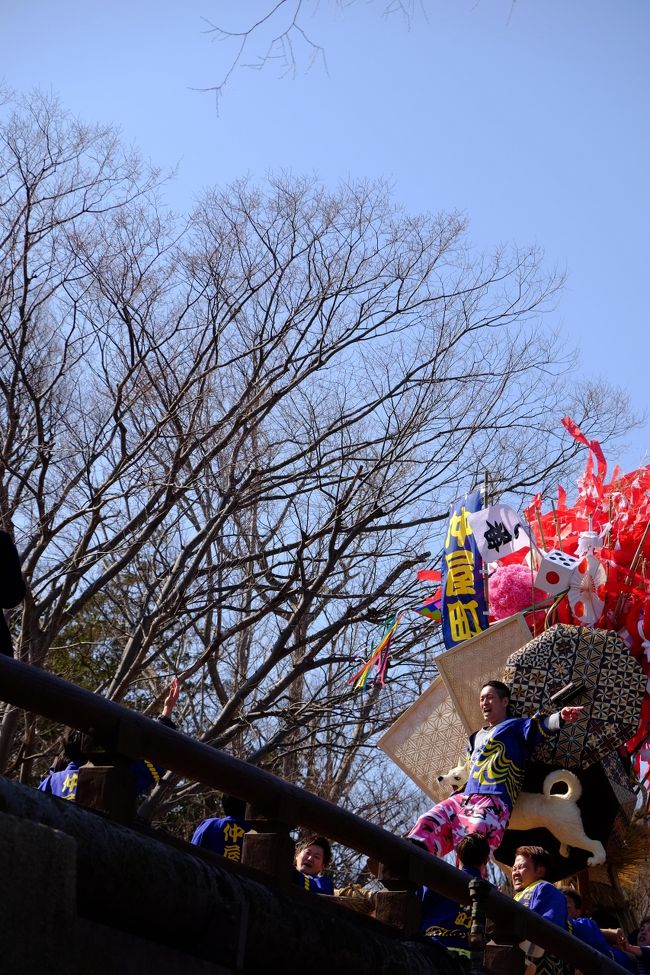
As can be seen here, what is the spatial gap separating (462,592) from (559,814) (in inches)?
61.5

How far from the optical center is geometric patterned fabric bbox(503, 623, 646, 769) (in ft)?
22.3

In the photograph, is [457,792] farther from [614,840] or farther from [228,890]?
[228,890]

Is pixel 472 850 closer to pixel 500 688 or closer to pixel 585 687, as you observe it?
pixel 500 688

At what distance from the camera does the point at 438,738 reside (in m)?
7.50

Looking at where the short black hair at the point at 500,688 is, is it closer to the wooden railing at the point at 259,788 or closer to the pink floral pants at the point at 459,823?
the pink floral pants at the point at 459,823

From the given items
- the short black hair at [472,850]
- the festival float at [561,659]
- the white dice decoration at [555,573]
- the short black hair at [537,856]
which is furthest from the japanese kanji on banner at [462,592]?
the short black hair at [472,850]

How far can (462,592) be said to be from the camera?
770 centimetres

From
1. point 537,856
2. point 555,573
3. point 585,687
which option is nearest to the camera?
point 537,856

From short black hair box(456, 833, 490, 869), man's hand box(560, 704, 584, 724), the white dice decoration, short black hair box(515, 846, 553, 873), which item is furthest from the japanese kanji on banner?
short black hair box(456, 833, 490, 869)

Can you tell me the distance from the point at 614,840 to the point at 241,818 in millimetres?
2296

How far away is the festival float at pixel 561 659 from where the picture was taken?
22.3 feet

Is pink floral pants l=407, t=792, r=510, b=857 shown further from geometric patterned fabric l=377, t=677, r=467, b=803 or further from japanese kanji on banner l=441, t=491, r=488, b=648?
japanese kanji on banner l=441, t=491, r=488, b=648

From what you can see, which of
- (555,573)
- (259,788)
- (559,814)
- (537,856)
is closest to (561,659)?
(555,573)

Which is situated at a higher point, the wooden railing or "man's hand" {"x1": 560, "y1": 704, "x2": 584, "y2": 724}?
"man's hand" {"x1": 560, "y1": 704, "x2": 584, "y2": 724}
